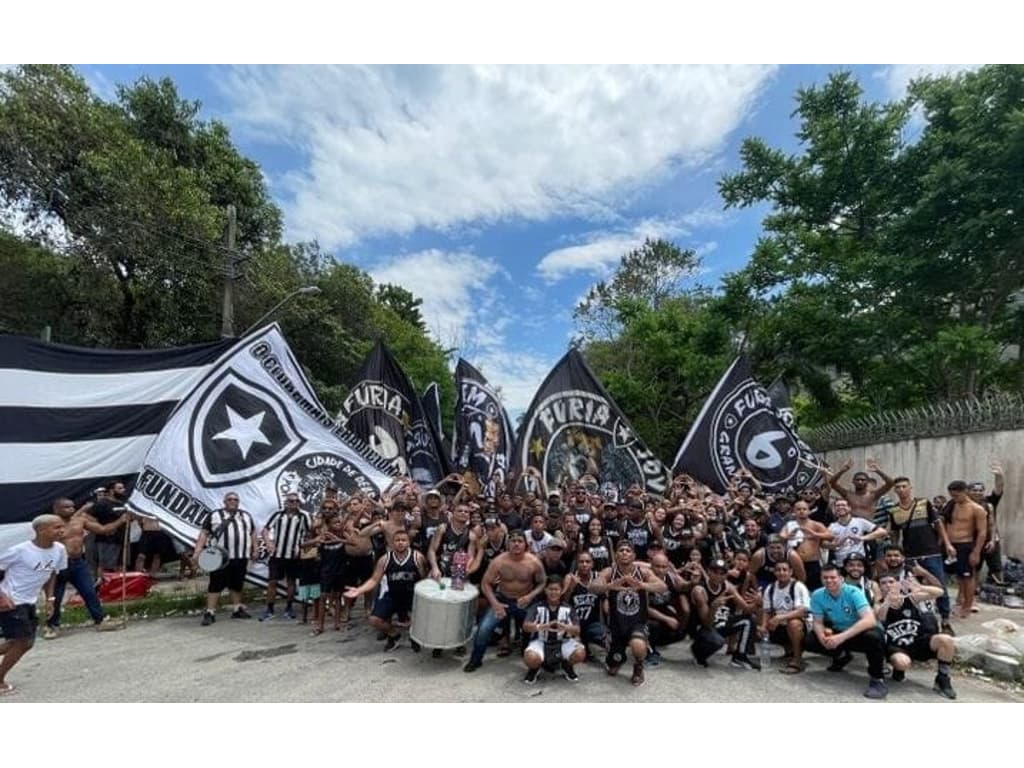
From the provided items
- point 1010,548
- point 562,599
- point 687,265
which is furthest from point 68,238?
point 687,265

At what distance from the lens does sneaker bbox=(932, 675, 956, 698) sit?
20.3ft

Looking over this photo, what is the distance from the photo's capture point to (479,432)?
46.1 feet

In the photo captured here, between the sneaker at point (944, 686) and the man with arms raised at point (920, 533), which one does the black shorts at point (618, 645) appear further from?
the man with arms raised at point (920, 533)

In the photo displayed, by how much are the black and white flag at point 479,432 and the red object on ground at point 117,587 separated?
6359 millimetres

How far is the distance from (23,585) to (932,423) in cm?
1553

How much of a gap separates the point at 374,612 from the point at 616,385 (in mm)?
17711

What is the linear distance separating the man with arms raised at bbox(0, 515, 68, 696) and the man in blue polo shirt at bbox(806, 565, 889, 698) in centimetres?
838

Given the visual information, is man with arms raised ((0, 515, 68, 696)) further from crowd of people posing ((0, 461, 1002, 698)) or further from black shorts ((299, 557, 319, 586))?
black shorts ((299, 557, 319, 586))

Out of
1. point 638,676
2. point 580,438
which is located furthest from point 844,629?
point 580,438

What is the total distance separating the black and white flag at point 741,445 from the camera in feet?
42.6

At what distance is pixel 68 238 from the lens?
1925 centimetres

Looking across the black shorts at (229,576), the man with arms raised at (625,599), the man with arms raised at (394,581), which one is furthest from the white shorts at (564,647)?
the black shorts at (229,576)

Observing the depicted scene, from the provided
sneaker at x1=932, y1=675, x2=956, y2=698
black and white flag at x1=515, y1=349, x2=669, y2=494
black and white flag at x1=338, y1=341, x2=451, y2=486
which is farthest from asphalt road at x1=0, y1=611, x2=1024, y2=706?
black and white flag at x1=338, y1=341, x2=451, y2=486

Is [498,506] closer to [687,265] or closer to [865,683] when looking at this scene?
[865,683]
